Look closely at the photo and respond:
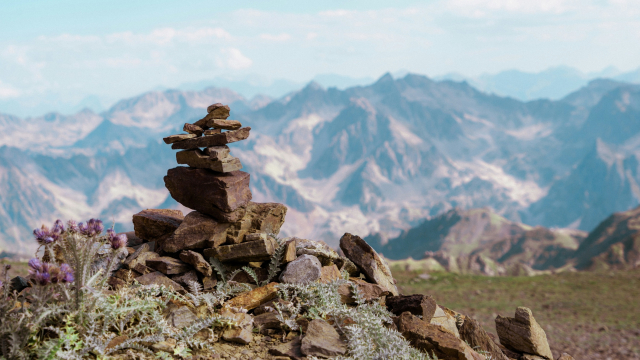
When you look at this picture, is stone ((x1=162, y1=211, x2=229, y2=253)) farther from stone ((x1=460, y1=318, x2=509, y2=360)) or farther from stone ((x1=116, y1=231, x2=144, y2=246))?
stone ((x1=460, y1=318, x2=509, y2=360))

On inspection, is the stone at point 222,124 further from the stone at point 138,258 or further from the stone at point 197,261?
the stone at point 138,258

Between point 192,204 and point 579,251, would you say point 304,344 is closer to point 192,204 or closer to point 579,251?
point 192,204

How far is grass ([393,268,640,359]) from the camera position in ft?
90.6

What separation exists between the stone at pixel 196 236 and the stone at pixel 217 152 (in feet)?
6.25

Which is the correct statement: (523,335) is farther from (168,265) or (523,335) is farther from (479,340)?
(168,265)

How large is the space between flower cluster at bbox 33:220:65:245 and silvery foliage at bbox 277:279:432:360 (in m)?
4.99

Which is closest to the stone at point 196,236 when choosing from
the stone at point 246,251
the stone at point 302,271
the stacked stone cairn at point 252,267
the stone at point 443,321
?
the stacked stone cairn at point 252,267

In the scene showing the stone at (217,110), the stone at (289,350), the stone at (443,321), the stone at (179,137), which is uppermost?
the stone at (217,110)

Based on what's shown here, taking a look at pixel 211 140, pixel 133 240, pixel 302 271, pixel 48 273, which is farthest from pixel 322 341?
pixel 133 240

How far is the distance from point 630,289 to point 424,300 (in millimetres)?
43304

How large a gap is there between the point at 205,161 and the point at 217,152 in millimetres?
560

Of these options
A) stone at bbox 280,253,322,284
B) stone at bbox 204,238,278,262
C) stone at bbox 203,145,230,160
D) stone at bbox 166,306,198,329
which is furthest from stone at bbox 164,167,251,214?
stone at bbox 166,306,198,329

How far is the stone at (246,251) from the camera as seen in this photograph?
11344 millimetres

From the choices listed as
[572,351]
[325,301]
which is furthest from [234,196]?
[572,351]
